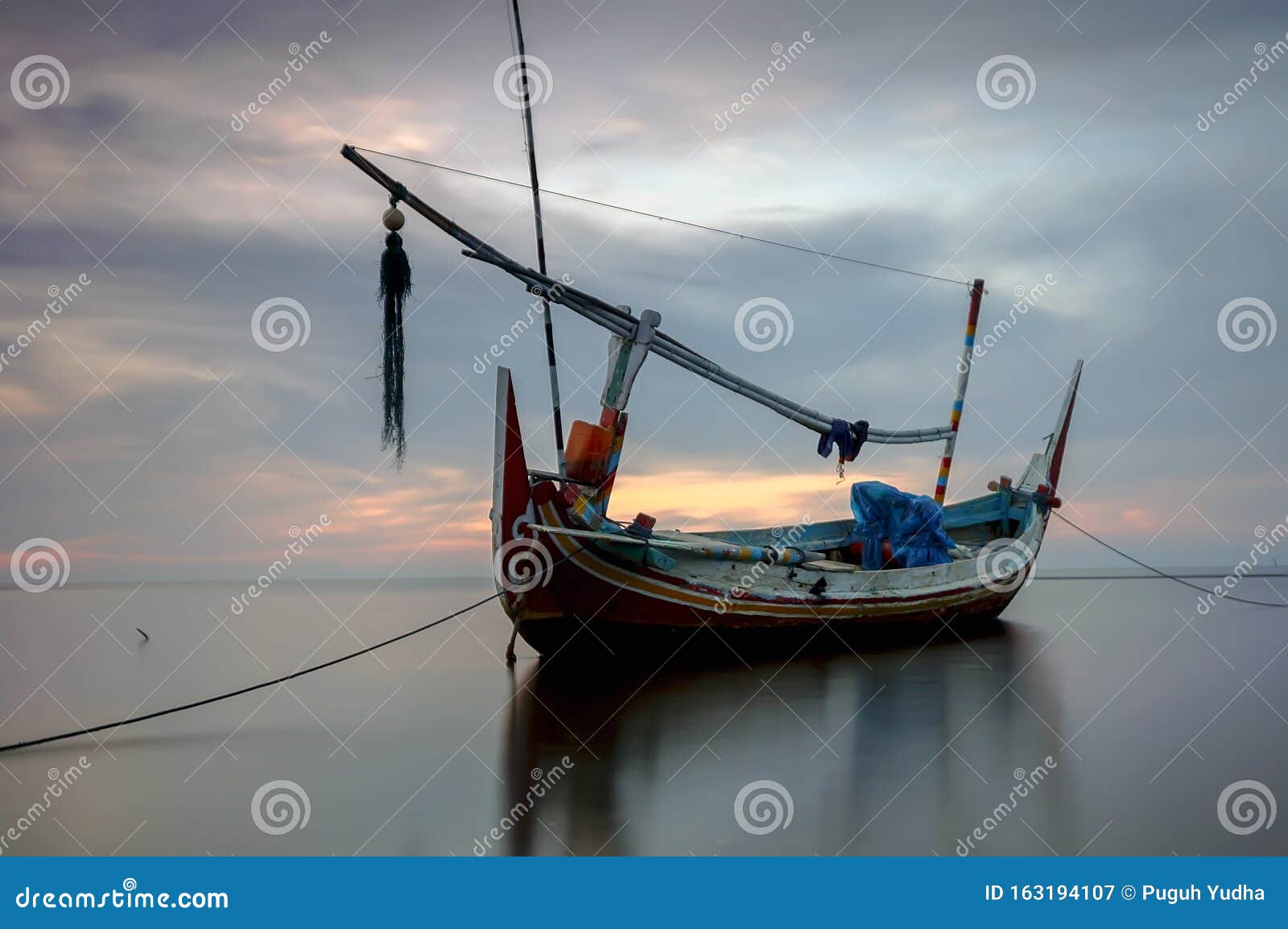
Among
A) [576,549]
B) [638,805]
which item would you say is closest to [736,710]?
[576,549]

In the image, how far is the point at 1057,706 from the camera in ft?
46.7

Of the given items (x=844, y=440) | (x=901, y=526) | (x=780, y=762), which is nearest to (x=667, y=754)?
(x=780, y=762)

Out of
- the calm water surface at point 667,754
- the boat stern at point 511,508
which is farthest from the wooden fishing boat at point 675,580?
the calm water surface at point 667,754

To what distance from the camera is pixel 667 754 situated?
1077cm

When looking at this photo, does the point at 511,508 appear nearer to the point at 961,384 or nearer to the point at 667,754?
the point at 667,754

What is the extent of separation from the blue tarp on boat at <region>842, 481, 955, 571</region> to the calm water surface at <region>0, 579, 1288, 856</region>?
168cm

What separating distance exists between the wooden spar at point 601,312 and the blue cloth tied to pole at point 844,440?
12 centimetres

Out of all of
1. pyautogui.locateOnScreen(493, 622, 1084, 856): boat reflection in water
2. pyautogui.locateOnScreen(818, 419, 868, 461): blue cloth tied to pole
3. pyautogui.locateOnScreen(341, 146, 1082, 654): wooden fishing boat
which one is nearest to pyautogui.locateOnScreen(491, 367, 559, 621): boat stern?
pyautogui.locateOnScreen(341, 146, 1082, 654): wooden fishing boat

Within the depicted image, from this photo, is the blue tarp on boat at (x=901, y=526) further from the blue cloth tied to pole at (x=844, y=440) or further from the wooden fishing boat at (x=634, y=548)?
the blue cloth tied to pole at (x=844, y=440)

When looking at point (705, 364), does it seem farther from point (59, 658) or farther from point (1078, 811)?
point (59, 658)

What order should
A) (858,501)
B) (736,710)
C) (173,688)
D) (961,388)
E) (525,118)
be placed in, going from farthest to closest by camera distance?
(961,388)
(858,501)
(173,688)
(525,118)
(736,710)

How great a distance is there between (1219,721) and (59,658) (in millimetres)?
22792

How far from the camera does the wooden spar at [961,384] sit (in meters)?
20.9

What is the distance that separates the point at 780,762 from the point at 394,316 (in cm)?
628
